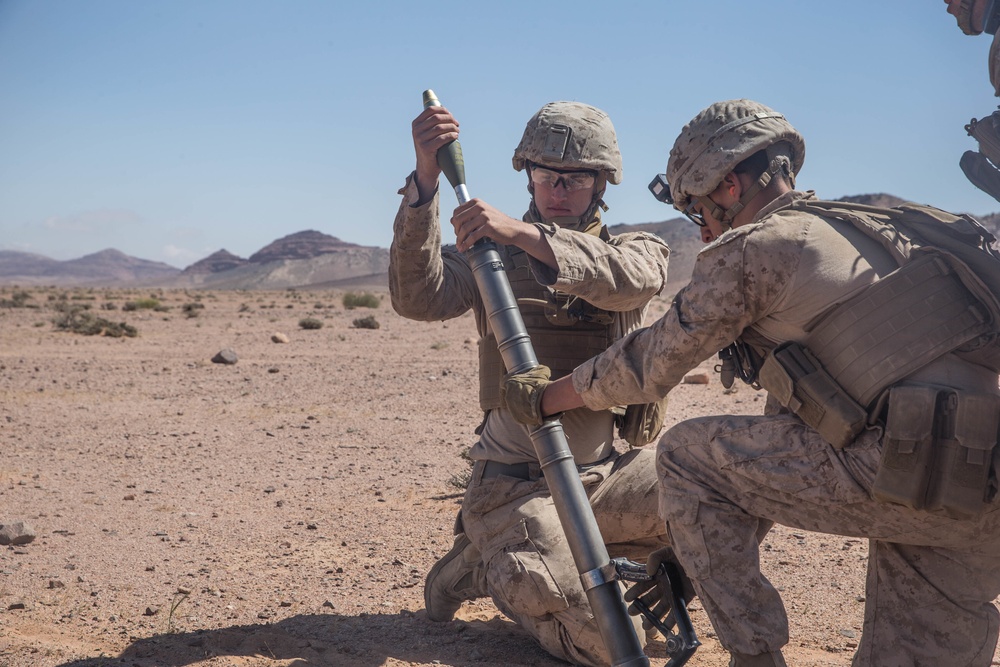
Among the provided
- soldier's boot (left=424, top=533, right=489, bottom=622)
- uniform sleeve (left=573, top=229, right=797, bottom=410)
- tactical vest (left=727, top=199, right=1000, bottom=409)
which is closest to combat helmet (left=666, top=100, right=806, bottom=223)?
uniform sleeve (left=573, top=229, right=797, bottom=410)

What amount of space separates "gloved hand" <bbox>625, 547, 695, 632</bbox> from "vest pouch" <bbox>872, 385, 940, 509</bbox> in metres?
0.91

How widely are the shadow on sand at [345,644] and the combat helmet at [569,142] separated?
7.37 feet

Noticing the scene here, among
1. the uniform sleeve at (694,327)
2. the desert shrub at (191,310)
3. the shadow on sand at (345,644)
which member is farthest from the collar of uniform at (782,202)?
the desert shrub at (191,310)

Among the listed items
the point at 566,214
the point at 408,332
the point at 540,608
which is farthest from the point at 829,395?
the point at 408,332

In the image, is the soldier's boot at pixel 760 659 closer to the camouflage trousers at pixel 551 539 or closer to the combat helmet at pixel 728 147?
the camouflage trousers at pixel 551 539

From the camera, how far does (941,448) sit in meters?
3.11

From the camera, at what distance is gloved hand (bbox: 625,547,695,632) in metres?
3.73

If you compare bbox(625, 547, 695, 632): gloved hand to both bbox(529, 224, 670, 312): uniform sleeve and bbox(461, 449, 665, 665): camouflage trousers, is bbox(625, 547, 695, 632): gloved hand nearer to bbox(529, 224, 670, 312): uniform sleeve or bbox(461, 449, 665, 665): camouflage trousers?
bbox(461, 449, 665, 665): camouflage trousers

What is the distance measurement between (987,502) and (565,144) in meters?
2.51

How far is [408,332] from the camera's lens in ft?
73.5

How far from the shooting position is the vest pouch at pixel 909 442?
3.08m

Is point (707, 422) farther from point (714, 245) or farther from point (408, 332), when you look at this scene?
point (408, 332)

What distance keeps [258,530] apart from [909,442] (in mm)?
4344

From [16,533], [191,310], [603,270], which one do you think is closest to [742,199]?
[603,270]
